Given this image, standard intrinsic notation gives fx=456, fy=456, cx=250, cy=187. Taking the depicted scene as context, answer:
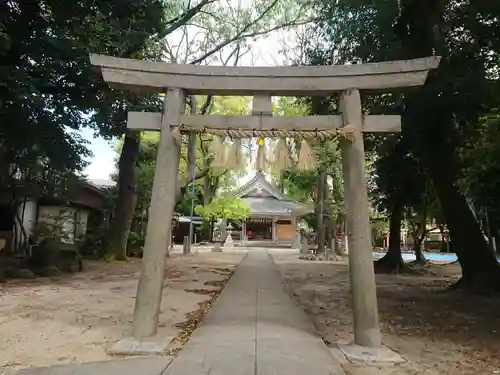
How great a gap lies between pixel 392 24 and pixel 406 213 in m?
14.6

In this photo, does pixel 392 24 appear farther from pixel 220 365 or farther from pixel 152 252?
pixel 220 365

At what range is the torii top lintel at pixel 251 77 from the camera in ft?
18.5

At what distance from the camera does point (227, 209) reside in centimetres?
3559

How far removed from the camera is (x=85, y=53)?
38.9ft

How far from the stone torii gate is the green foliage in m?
29.9

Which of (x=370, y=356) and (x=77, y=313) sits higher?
(x=77, y=313)

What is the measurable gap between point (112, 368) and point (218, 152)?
2889 mm

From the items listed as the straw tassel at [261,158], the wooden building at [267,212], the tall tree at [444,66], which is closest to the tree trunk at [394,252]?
the tall tree at [444,66]

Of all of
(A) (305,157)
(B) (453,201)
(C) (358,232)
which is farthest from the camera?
(B) (453,201)

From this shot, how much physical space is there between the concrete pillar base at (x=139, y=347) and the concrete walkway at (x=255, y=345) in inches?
12.3

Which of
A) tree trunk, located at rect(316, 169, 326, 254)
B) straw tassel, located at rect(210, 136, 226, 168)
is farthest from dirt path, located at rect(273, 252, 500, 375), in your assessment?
tree trunk, located at rect(316, 169, 326, 254)

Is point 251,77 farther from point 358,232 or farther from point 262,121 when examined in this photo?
point 358,232

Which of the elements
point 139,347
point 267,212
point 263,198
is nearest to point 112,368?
point 139,347

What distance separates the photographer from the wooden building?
40.1m
